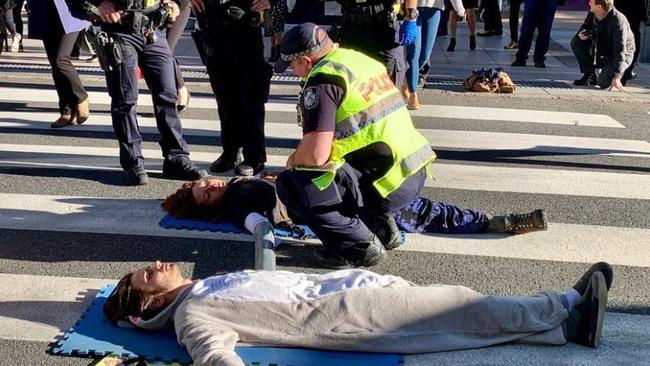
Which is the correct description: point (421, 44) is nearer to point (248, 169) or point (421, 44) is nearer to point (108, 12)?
point (248, 169)

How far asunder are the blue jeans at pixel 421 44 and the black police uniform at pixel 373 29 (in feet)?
3.97

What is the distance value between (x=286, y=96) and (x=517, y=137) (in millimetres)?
3031

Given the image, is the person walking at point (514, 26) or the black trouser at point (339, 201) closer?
the black trouser at point (339, 201)

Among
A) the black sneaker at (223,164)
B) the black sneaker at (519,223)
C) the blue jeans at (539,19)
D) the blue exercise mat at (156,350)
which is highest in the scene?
the blue exercise mat at (156,350)

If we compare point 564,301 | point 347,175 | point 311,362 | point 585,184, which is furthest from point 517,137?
point 311,362

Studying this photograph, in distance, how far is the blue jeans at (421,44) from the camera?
28.2ft

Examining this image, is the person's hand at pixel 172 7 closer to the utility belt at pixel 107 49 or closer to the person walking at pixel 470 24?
the utility belt at pixel 107 49

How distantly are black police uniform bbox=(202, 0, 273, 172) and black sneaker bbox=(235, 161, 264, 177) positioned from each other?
0.4 inches

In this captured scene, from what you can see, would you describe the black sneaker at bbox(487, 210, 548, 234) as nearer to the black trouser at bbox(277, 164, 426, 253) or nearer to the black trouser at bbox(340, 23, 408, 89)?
the black trouser at bbox(277, 164, 426, 253)

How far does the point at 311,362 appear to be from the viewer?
356 cm

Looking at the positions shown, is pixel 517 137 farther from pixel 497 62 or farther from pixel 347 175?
pixel 497 62

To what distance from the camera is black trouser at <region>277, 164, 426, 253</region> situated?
15.4 feet

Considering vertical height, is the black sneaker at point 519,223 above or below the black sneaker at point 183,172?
above

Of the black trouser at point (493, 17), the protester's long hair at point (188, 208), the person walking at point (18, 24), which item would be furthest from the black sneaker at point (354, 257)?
the black trouser at point (493, 17)
